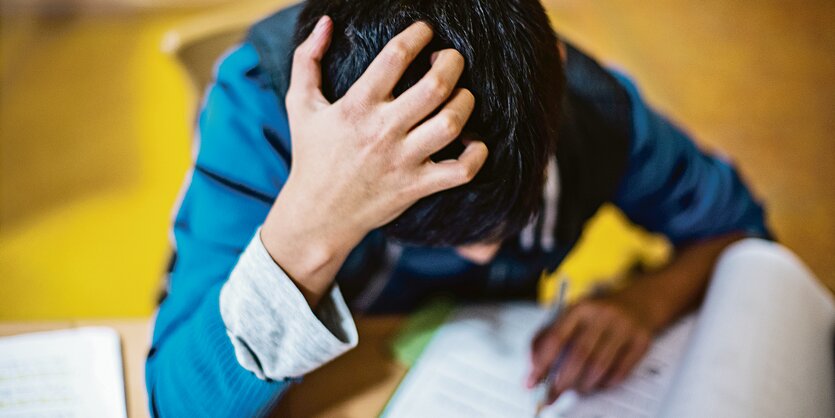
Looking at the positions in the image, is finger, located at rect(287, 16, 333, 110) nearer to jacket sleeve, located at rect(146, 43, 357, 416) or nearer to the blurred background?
jacket sleeve, located at rect(146, 43, 357, 416)

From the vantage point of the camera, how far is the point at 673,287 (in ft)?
2.49

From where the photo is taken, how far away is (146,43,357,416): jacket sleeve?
541mm

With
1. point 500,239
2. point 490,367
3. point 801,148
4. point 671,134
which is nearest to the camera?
point 500,239

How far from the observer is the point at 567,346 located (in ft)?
2.31

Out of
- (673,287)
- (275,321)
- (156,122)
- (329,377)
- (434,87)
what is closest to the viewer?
(434,87)

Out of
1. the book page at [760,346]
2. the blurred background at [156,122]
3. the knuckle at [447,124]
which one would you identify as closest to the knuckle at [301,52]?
the knuckle at [447,124]

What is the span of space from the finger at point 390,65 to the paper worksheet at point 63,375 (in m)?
0.35

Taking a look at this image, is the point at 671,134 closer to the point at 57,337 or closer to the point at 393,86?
the point at 393,86

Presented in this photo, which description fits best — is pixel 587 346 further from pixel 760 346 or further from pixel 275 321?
pixel 275 321

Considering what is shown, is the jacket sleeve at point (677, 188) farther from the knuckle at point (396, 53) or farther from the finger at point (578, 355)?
the knuckle at point (396, 53)

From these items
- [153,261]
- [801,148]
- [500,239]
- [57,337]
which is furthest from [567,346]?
[801,148]

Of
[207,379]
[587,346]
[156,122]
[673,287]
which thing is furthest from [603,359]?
[156,122]

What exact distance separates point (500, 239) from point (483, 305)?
20 centimetres

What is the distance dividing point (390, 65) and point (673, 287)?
455 mm
